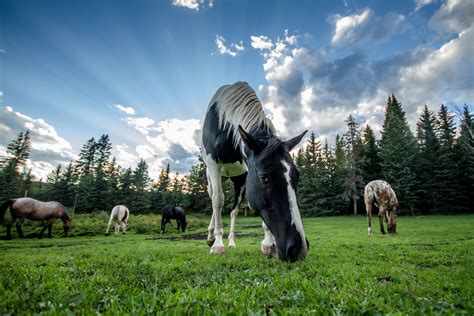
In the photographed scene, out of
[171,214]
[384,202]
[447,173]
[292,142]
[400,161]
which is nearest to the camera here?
[292,142]

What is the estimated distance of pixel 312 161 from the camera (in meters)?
45.5

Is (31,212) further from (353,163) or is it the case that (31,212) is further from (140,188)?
(140,188)

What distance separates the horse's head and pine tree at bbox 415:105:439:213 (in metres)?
36.3

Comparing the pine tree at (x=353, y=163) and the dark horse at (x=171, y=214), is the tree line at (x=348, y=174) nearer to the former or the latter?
the pine tree at (x=353, y=163)

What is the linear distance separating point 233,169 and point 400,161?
36.8 meters

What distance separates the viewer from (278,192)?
266 cm

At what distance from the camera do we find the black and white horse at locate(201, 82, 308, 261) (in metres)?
2.52

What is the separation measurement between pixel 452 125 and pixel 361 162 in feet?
47.1

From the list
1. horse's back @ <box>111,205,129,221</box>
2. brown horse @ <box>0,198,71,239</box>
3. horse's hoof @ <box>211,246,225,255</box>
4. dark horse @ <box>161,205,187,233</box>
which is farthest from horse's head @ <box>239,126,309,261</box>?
dark horse @ <box>161,205,187,233</box>

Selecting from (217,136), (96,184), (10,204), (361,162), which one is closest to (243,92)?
(217,136)

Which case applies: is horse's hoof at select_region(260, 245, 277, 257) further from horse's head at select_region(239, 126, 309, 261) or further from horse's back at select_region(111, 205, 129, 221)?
horse's back at select_region(111, 205, 129, 221)

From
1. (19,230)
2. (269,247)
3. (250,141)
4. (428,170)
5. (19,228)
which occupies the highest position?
(428,170)

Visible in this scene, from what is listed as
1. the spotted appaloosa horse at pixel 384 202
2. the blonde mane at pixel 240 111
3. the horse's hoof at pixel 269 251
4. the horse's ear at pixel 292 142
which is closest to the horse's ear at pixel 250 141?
the horse's ear at pixel 292 142

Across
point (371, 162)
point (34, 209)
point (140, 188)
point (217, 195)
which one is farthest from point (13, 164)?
point (371, 162)
